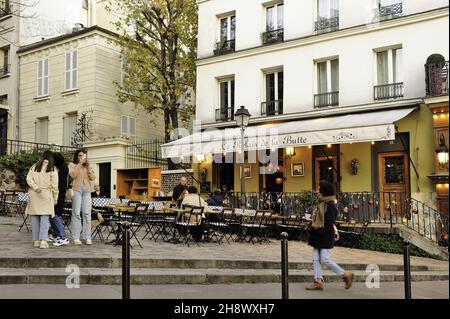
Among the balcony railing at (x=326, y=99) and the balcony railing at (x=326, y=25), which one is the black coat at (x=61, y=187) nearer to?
the balcony railing at (x=326, y=99)

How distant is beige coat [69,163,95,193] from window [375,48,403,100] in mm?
10075

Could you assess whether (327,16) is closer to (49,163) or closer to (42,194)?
(49,163)

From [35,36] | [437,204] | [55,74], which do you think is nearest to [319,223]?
[437,204]

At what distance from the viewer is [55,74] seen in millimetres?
26406

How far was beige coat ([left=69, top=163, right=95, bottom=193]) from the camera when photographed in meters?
10.5

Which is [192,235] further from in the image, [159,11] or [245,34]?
[159,11]

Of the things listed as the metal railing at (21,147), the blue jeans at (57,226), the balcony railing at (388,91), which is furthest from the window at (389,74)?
the metal railing at (21,147)

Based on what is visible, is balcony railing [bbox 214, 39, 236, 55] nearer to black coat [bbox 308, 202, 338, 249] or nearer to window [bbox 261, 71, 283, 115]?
window [bbox 261, 71, 283, 115]

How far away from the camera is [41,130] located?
88.2 feet

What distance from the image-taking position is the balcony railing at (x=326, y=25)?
61.4ft

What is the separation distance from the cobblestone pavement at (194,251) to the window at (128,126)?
11.5m

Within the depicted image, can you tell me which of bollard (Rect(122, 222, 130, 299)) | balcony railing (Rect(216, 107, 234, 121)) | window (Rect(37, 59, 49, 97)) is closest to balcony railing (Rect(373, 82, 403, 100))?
balcony railing (Rect(216, 107, 234, 121))

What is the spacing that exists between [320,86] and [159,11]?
7568mm
